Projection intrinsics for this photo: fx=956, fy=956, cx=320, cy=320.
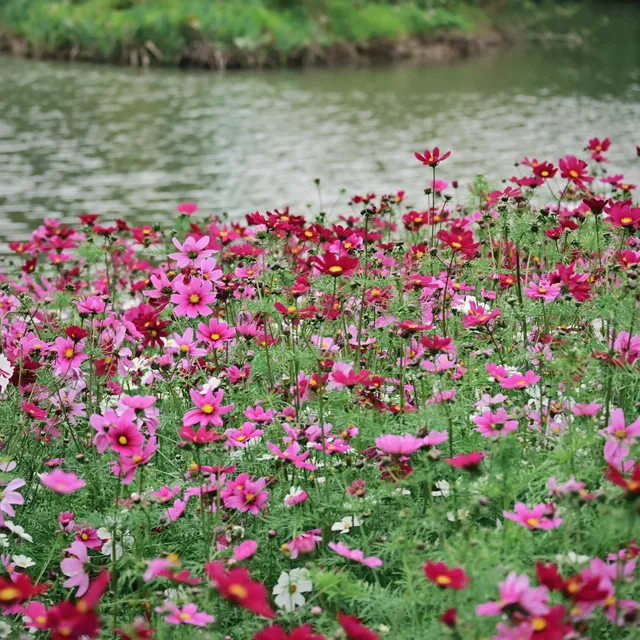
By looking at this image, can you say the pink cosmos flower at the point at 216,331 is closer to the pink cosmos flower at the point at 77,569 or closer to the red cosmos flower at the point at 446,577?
the pink cosmos flower at the point at 77,569

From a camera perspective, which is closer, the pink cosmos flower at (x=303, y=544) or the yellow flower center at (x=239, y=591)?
the yellow flower center at (x=239, y=591)

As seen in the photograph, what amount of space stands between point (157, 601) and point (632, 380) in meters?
1.18

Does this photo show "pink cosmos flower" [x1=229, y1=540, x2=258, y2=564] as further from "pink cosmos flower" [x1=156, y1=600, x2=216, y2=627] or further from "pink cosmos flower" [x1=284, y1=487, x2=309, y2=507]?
"pink cosmos flower" [x1=284, y1=487, x2=309, y2=507]

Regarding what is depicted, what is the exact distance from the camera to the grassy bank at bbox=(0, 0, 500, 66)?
14.5 m

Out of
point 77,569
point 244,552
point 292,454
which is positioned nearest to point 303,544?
point 244,552

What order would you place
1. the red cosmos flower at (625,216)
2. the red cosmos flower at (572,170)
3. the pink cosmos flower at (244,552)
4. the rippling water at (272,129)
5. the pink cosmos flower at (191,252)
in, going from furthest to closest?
the rippling water at (272,129) < the red cosmos flower at (572,170) < the pink cosmos flower at (191,252) < the red cosmos flower at (625,216) < the pink cosmos flower at (244,552)

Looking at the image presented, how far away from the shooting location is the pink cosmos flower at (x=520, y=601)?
4.25 ft

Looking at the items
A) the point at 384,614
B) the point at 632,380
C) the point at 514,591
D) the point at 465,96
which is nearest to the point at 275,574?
the point at 384,614

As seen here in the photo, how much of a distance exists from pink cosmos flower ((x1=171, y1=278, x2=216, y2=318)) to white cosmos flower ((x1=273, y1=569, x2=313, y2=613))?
70 cm

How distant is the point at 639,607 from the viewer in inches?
56.5

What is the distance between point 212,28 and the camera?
14.5 meters

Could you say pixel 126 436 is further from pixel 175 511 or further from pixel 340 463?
pixel 340 463

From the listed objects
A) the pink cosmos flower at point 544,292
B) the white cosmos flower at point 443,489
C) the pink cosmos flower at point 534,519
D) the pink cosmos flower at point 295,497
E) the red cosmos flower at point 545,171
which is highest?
the red cosmos flower at point 545,171

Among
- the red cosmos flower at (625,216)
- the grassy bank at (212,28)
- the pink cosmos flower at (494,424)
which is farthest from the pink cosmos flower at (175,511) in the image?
the grassy bank at (212,28)
